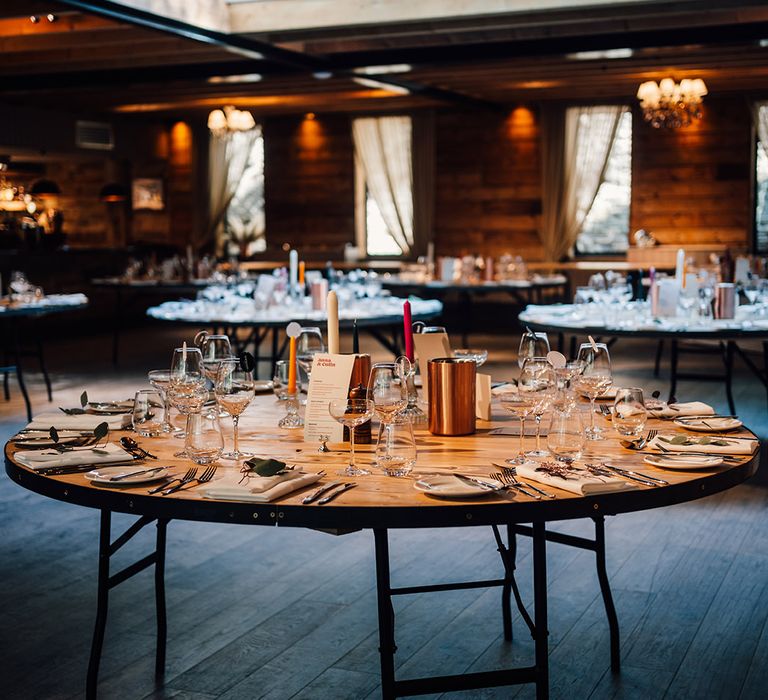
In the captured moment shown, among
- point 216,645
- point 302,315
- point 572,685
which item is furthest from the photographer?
point 302,315

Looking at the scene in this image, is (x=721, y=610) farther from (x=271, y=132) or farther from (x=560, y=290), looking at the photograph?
(x=271, y=132)

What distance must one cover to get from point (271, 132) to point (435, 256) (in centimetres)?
322

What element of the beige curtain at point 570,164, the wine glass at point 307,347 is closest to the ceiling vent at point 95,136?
the beige curtain at point 570,164

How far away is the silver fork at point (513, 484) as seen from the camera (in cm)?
203

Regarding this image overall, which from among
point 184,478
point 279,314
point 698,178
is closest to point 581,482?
point 184,478

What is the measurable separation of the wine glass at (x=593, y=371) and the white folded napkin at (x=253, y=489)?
981mm

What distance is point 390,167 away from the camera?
579 inches

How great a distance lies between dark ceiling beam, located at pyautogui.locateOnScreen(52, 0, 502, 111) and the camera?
6.86 m

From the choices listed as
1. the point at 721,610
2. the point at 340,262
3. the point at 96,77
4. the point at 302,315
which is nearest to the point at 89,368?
the point at 96,77

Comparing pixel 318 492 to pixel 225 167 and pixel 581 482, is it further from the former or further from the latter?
pixel 225 167

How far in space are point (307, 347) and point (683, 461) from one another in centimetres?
126

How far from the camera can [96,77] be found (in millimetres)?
10727

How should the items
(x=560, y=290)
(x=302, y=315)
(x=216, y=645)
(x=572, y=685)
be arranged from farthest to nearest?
(x=560, y=290)
(x=302, y=315)
(x=216, y=645)
(x=572, y=685)

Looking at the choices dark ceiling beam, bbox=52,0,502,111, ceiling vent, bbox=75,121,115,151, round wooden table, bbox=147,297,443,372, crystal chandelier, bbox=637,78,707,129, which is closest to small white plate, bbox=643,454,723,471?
round wooden table, bbox=147,297,443,372
